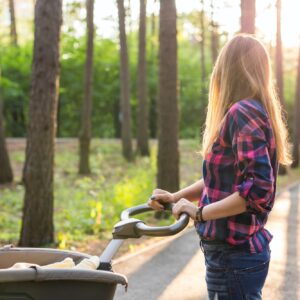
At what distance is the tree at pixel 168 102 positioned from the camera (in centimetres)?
1105

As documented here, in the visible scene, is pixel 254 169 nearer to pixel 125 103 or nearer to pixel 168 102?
pixel 168 102

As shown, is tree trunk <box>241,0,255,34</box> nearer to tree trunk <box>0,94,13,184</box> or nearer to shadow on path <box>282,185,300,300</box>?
shadow on path <box>282,185,300,300</box>

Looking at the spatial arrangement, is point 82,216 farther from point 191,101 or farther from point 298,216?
point 191,101

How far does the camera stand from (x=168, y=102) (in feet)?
37.3

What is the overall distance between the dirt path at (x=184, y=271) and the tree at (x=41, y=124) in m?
1.47

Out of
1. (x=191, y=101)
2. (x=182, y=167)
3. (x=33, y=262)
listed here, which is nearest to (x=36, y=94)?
(x=33, y=262)

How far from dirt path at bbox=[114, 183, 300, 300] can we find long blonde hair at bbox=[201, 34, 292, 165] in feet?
12.1

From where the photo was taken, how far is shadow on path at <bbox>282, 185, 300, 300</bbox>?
6.78 metres

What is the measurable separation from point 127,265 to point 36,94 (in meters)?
2.60

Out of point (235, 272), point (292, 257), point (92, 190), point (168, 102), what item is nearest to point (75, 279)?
point (235, 272)

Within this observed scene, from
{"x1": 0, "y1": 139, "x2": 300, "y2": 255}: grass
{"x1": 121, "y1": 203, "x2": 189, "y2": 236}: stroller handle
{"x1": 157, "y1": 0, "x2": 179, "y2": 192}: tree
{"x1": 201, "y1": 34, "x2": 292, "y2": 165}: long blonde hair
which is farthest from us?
{"x1": 157, "y1": 0, "x2": 179, "y2": 192}: tree

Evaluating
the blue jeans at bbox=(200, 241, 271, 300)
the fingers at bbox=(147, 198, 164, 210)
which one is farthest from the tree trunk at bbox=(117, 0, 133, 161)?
the blue jeans at bbox=(200, 241, 271, 300)

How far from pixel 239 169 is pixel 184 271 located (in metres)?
4.96

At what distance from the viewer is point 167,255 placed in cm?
859
